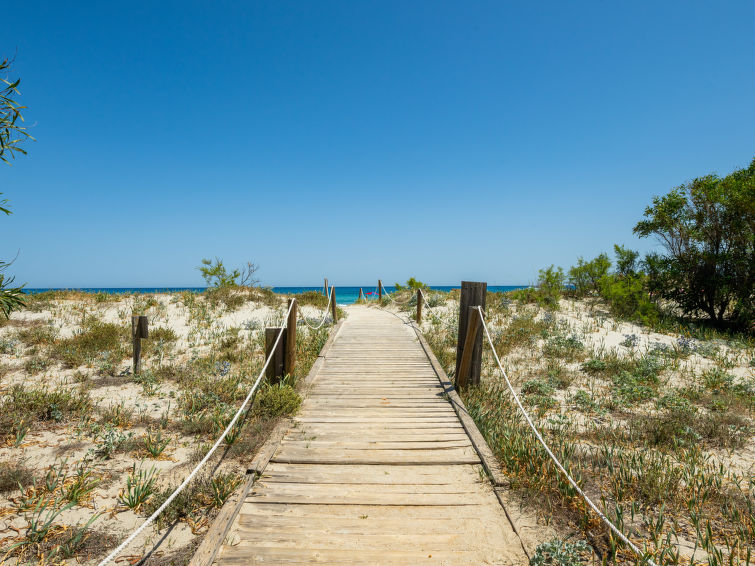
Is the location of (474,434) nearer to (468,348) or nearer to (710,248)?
(468,348)

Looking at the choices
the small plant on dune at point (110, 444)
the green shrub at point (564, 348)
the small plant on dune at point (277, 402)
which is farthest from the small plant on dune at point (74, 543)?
the green shrub at point (564, 348)

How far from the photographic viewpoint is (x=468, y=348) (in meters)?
6.20

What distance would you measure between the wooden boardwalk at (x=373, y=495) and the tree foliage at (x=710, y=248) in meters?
12.8

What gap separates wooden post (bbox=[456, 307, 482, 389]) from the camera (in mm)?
6039

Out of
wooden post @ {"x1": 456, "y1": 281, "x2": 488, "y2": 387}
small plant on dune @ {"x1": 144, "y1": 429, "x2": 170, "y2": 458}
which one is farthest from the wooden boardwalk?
small plant on dune @ {"x1": 144, "y1": 429, "x2": 170, "y2": 458}

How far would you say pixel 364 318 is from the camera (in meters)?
15.0

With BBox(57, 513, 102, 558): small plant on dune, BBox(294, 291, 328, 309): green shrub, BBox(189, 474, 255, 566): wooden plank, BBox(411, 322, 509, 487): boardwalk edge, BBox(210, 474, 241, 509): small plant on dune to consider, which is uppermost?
BBox(294, 291, 328, 309): green shrub

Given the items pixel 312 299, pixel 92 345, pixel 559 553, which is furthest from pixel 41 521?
pixel 312 299

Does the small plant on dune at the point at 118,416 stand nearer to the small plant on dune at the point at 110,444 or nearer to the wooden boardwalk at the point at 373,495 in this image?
the small plant on dune at the point at 110,444

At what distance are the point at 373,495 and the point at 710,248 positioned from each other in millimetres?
15762

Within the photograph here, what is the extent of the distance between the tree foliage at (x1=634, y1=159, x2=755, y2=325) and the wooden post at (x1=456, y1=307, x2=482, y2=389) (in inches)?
461

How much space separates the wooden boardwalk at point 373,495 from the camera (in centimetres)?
277

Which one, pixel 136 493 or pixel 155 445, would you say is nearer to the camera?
pixel 136 493

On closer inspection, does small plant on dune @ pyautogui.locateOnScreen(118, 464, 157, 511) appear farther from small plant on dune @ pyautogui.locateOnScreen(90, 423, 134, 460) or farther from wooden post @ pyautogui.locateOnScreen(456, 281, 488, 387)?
wooden post @ pyautogui.locateOnScreen(456, 281, 488, 387)
